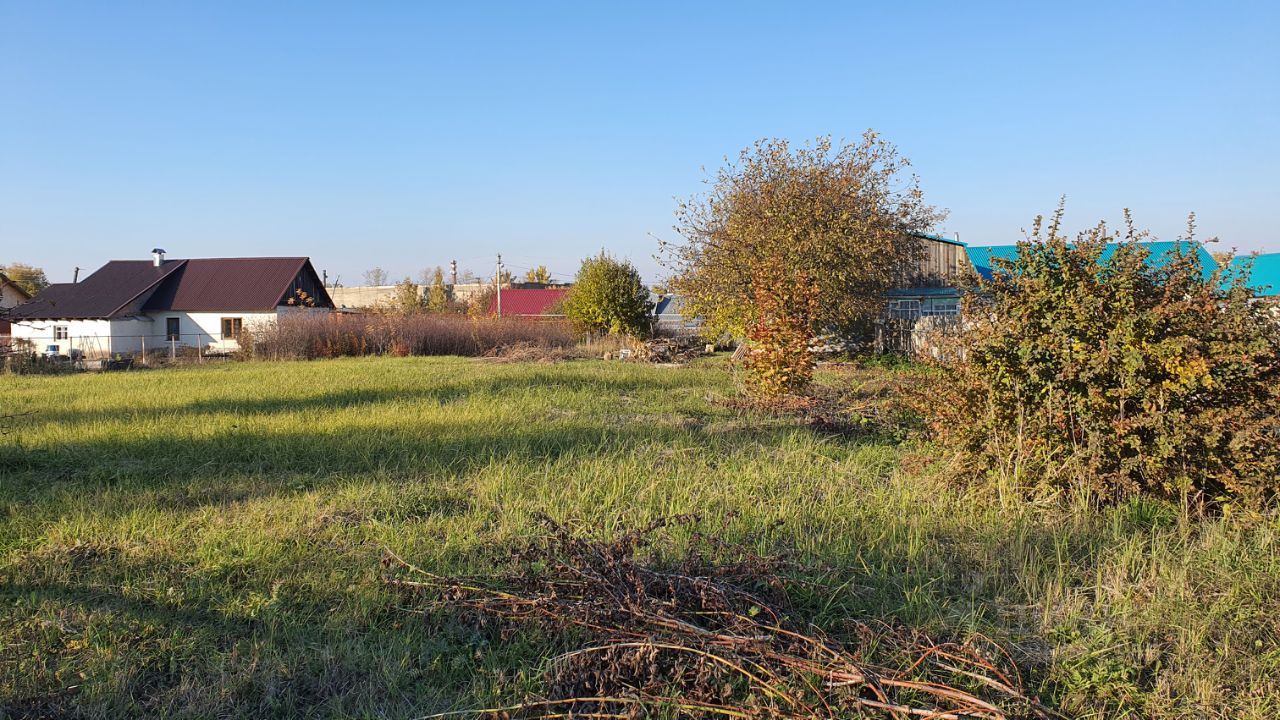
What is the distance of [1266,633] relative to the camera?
10.9 feet

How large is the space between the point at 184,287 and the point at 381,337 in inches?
825

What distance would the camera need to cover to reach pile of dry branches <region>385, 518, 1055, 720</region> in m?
2.72

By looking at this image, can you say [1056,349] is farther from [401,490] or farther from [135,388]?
[135,388]

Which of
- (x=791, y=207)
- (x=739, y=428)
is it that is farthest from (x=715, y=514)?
(x=791, y=207)

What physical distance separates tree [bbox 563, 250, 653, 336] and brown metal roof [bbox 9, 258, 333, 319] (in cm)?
1794

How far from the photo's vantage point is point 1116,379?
528cm

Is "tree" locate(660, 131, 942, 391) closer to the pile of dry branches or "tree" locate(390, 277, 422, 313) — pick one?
the pile of dry branches

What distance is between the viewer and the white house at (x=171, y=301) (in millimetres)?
37344

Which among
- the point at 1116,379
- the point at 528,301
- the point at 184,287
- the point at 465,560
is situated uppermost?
the point at 184,287

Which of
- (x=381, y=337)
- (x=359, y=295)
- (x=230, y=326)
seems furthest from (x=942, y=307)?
(x=359, y=295)

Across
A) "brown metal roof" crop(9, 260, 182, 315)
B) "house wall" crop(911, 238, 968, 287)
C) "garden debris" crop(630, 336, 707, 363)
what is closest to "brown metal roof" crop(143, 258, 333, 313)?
"brown metal roof" crop(9, 260, 182, 315)

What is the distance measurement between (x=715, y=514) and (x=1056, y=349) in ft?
8.59

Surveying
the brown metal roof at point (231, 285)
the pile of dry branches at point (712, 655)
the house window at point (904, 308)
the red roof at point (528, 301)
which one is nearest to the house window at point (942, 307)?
the house window at point (904, 308)

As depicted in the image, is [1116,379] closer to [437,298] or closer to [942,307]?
[942,307]
